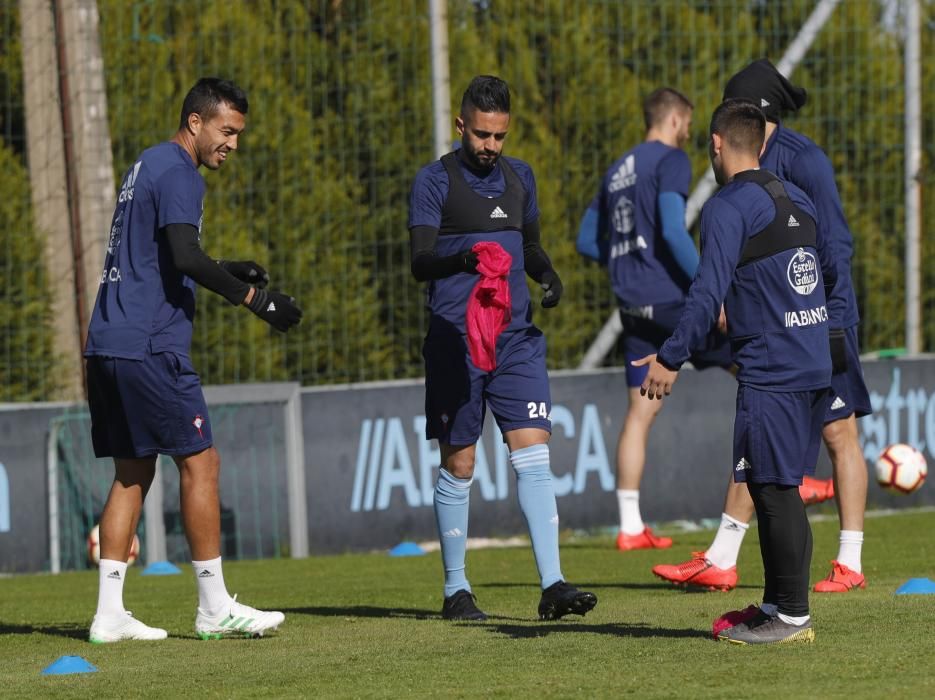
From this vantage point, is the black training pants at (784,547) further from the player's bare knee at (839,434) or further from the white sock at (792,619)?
the player's bare knee at (839,434)

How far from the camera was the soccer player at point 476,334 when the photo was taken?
251 inches

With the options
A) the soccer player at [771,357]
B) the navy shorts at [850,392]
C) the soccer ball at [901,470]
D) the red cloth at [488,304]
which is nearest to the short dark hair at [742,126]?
the soccer player at [771,357]

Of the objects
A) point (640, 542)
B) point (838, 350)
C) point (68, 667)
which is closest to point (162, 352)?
point (68, 667)

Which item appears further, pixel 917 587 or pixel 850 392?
pixel 850 392

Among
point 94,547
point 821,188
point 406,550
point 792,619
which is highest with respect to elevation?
point 821,188

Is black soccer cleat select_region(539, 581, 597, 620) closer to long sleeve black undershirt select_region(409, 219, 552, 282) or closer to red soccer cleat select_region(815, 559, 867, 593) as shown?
long sleeve black undershirt select_region(409, 219, 552, 282)

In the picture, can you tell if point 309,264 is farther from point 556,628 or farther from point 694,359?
point 556,628

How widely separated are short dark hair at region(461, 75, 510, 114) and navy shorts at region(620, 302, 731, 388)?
2931mm

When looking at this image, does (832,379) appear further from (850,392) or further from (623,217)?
(623,217)

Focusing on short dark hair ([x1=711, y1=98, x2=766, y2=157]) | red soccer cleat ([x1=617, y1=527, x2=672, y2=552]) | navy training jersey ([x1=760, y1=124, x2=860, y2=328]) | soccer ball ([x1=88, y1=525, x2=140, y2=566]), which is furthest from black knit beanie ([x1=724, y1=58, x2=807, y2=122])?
soccer ball ([x1=88, y1=525, x2=140, y2=566])

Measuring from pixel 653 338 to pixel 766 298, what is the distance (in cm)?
407

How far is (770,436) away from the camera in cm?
534

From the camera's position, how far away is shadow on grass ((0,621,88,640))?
21.7 ft

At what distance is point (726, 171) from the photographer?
557cm
